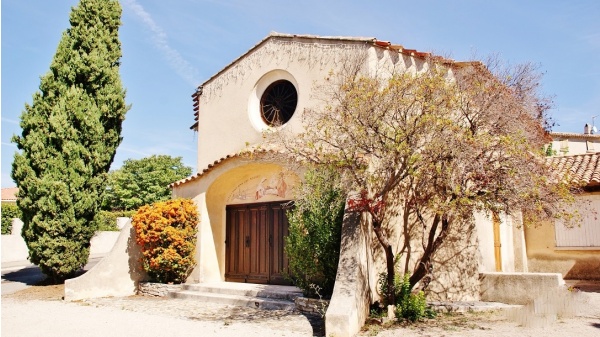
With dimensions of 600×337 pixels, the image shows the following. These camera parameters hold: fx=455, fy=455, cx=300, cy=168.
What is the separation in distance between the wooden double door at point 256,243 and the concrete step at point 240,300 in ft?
4.99

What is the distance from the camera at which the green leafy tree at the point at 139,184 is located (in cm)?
4503

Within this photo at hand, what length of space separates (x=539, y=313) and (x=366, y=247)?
3.56 metres

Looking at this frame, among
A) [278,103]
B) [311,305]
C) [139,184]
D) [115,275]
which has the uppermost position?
[139,184]

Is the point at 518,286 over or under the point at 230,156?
under

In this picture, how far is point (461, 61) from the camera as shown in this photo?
9.04 metres

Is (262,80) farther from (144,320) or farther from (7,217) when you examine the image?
(7,217)

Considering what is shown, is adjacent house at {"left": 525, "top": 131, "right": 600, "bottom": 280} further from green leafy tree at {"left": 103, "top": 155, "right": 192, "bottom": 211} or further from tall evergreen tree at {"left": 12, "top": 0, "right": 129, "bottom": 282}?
green leafy tree at {"left": 103, "top": 155, "right": 192, "bottom": 211}

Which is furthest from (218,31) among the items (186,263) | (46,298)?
(46,298)

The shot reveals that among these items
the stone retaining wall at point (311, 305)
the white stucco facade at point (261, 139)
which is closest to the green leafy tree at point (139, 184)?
the white stucco facade at point (261, 139)

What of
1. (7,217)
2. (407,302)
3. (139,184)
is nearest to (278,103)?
(407,302)

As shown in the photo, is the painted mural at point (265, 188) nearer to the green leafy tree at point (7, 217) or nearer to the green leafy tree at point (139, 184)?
the green leafy tree at point (7, 217)

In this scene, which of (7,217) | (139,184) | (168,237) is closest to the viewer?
(168,237)

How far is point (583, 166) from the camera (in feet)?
45.6

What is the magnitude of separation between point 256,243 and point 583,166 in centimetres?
A: 1023
